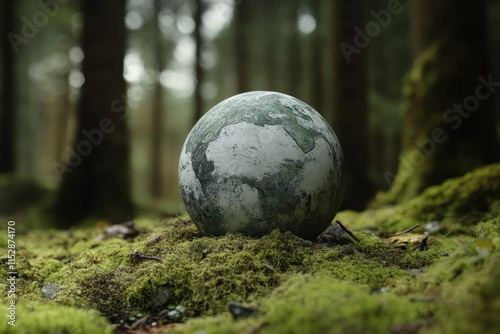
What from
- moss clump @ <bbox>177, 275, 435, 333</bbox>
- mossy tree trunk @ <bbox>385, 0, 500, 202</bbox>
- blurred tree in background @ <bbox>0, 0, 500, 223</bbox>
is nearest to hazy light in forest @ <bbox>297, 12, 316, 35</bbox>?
blurred tree in background @ <bbox>0, 0, 500, 223</bbox>

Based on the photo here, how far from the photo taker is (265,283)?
329cm

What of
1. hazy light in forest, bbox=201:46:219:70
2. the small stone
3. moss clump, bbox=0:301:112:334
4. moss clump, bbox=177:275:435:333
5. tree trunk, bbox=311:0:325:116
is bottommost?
moss clump, bbox=0:301:112:334

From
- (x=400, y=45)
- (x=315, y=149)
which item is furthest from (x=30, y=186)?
(x=400, y=45)

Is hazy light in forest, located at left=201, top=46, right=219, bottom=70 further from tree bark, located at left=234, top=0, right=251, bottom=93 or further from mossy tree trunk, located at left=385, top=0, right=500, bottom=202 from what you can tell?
mossy tree trunk, located at left=385, top=0, right=500, bottom=202

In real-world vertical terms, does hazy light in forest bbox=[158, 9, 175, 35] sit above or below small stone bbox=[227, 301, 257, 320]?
above

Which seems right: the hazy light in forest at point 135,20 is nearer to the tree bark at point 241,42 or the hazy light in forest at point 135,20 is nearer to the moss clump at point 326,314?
the tree bark at point 241,42

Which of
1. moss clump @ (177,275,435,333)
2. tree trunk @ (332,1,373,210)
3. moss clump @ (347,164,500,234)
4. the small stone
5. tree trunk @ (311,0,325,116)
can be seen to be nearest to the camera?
moss clump @ (177,275,435,333)

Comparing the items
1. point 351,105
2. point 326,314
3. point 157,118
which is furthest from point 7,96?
point 326,314

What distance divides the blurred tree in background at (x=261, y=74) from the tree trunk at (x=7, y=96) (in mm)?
36

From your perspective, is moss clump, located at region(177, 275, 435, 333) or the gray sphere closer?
moss clump, located at region(177, 275, 435, 333)

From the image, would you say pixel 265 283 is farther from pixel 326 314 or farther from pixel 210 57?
pixel 210 57

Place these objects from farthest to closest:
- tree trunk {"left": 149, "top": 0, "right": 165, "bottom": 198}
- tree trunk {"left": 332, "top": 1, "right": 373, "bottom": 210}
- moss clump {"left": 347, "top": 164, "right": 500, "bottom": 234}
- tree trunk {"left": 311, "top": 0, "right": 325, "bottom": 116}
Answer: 1. tree trunk {"left": 149, "top": 0, "right": 165, "bottom": 198}
2. tree trunk {"left": 311, "top": 0, "right": 325, "bottom": 116}
3. tree trunk {"left": 332, "top": 1, "right": 373, "bottom": 210}
4. moss clump {"left": 347, "top": 164, "right": 500, "bottom": 234}

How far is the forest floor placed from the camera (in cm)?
235

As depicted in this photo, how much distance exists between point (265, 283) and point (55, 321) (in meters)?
1.42
